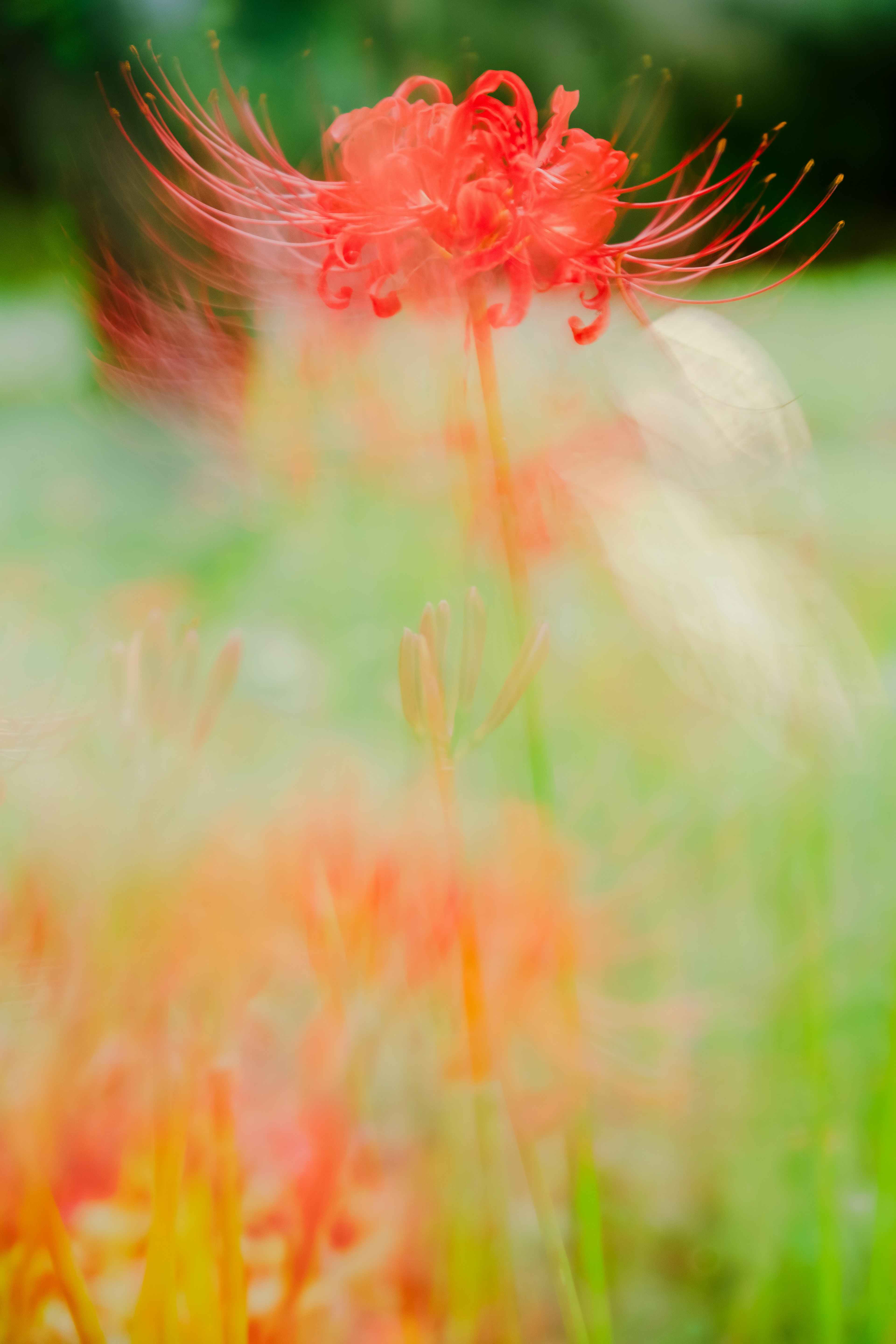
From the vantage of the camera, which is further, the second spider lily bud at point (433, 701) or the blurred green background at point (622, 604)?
the blurred green background at point (622, 604)

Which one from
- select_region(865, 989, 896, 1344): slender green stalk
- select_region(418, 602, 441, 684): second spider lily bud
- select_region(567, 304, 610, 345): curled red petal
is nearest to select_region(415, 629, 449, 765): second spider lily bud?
select_region(418, 602, 441, 684): second spider lily bud

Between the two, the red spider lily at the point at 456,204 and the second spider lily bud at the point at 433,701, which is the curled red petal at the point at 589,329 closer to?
the red spider lily at the point at 456,204

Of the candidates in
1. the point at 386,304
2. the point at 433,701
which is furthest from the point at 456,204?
the point at 433,701

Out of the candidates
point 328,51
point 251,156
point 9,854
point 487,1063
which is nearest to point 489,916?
point 487,1063

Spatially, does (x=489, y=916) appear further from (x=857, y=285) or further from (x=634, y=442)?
(x=857, y=285)

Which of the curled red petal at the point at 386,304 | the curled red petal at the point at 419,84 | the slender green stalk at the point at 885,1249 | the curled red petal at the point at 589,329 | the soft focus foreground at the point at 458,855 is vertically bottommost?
the slender green stalk at the point at 885,1249

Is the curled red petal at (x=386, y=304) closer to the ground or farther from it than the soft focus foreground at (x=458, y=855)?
farther from it

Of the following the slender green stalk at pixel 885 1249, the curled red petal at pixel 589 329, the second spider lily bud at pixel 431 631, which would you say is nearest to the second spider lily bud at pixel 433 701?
the second spider lily bud at pixel 431 631
